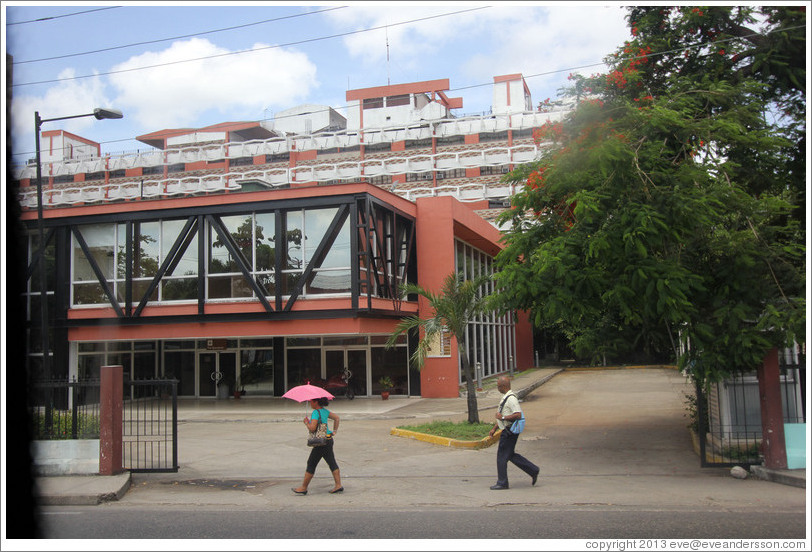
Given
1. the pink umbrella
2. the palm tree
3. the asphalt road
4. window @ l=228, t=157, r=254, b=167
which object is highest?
window @ l=228, t=157, r=254, b=167

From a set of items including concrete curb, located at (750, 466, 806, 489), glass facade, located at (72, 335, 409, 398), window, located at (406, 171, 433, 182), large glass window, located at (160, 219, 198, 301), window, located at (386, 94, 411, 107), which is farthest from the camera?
window, located at (386, 94, 411, 107)

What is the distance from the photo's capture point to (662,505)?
340 inches

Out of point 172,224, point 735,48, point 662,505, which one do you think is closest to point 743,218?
point 735,48

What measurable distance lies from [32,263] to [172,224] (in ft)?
16.5

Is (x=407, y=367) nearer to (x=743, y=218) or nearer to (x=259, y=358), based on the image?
(x=259, y=358)

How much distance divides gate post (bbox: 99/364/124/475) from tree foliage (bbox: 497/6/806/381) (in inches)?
267

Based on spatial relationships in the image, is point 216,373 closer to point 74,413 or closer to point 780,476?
point 74,413

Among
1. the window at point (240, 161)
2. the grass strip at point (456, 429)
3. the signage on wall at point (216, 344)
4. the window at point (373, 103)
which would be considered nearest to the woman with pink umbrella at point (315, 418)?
the grass strip at point (456, 429)

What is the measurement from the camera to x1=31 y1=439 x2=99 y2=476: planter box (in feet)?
35.7

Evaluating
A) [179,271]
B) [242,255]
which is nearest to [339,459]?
[242,255]

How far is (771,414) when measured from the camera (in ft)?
32.8

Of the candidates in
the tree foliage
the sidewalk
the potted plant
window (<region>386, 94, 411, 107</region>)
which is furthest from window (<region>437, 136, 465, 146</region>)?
the tree foliage

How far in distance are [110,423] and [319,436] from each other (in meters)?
3.77

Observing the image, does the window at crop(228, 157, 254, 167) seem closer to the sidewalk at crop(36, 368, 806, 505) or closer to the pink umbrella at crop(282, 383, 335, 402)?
the sidewalk at crop(36, 368, 806, 505)
